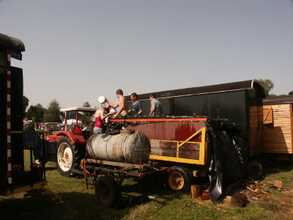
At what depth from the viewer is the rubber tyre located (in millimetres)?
9148

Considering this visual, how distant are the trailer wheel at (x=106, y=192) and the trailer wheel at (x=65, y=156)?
295 cm

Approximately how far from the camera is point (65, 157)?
9.79 meters

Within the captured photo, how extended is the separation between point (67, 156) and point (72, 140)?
0.72 metres

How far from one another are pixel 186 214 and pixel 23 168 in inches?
118

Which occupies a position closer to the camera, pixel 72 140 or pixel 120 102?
pixel 120 102

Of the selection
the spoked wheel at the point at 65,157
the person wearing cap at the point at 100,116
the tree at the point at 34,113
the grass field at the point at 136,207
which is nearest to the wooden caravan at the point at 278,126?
the grass field at the point at 136,207

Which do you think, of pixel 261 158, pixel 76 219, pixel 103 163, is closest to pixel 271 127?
pixel 261 158

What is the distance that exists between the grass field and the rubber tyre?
5.97 ft

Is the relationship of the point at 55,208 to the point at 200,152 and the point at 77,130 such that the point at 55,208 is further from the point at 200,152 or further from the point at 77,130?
the point at 77,130

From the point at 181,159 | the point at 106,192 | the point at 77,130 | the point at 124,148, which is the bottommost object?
the point at 106,192

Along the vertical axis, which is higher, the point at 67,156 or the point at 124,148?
the point at 124,148

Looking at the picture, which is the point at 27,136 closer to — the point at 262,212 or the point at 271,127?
the point at 262,212

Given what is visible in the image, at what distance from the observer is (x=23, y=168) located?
5.25 metres

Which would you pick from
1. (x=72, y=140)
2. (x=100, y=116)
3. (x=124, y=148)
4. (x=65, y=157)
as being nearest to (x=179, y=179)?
(x=124, y=148)
